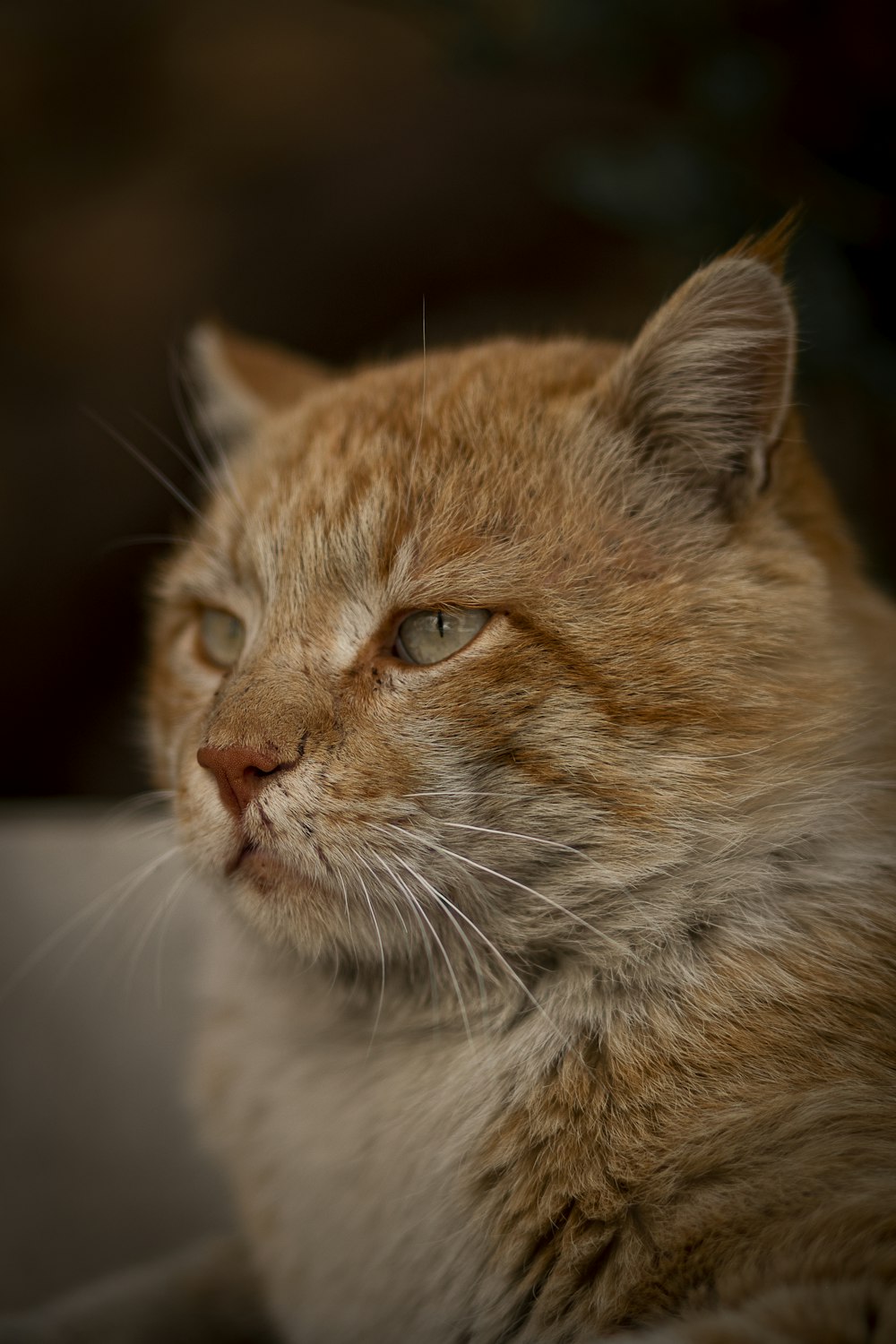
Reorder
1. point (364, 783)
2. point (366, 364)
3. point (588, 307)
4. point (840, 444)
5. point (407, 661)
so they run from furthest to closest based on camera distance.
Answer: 1. point (588, 307)
2. point (840, 444)
3. point (366, 364)
4. point (407, 661)
5. point (364, 783)

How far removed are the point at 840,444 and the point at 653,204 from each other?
994mm

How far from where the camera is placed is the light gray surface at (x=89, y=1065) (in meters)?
1.69

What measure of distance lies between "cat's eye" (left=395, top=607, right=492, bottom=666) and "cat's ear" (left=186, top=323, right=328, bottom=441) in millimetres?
646

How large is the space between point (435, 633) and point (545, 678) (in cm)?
15

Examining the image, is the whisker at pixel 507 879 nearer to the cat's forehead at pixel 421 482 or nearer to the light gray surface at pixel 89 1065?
the cat's forehead at pixel 421 482

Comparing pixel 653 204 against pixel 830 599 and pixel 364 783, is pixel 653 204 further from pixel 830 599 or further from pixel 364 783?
pixel 364 783

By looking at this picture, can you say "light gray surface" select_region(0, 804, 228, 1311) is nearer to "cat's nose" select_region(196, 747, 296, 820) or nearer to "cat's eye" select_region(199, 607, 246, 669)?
"cat's eye" select_region(199, 607, 246, 669)

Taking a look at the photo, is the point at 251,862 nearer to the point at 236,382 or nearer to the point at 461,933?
the point at 461,933

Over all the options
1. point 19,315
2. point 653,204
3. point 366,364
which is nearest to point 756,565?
point 366,364

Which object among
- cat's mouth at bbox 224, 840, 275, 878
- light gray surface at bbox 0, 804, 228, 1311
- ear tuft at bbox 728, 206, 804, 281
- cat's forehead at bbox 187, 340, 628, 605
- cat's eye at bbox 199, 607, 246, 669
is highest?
ear tuft at bbox 728, 206, 804, 281

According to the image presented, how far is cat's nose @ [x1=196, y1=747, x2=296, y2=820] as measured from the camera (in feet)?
3.63

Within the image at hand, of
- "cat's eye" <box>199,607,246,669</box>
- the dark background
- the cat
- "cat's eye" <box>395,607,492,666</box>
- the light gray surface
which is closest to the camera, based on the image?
the cat

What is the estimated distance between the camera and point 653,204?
6.54 feet

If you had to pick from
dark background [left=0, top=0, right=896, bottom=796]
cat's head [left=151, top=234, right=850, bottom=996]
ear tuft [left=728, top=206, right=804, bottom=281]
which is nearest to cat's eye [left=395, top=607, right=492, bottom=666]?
cat's head [left=151, top=234, right=850, bottom=996]
